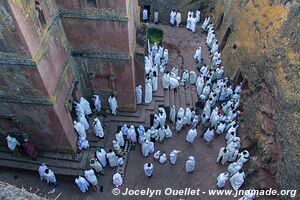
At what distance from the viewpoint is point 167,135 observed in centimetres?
1212

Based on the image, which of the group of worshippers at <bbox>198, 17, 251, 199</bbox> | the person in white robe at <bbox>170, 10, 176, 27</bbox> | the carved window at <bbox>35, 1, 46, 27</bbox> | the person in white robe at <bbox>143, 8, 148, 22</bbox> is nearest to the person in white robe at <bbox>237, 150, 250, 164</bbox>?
the group of worshippers at <bbox>198, 17, 251, 199</bbox>

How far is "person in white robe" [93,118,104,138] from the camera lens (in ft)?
36.9

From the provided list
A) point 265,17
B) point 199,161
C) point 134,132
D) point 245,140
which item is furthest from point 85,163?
point 265,17

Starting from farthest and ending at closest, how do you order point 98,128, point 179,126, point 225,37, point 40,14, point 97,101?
1. point 225,37
2. point 179,126
3. point 97,101
4. point 98,128
5. point 40,14

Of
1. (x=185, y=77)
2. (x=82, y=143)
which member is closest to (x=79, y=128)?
(x=82, y=143)

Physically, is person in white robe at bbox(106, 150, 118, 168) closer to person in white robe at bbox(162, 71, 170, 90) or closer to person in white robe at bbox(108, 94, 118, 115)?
person in white robe at bbox(108, 94, 118, 115)

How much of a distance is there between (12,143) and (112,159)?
361 cm

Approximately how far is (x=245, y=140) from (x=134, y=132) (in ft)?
14.1

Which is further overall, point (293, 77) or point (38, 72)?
point (293, 77)

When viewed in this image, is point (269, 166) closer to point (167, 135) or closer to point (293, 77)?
point (293, 77)

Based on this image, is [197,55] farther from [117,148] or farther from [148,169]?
[148,169]

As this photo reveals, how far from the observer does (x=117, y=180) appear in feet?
34.5

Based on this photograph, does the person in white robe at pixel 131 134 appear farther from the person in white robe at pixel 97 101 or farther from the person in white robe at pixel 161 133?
the person in white robe at pixel 97 101

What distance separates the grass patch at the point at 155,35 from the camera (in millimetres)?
16469
